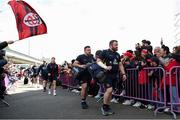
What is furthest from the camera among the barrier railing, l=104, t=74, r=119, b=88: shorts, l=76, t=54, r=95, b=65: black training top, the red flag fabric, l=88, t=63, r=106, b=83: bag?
l=76, t=54, r=95, b=65: black training top

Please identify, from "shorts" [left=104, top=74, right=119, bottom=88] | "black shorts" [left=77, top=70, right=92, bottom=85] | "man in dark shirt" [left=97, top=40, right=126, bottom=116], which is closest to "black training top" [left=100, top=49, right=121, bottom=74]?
"man in dark shirt" [left=97, top=40, right=126, bottom=116]

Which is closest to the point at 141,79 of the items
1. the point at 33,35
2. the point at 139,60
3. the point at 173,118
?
the point at 139,60

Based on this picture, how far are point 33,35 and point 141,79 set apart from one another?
3.11m

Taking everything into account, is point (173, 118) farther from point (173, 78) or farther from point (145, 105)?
point (145, 105)

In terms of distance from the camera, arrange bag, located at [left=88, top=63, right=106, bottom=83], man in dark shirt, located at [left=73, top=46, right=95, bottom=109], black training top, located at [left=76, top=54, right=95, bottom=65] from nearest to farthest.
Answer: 1. bag, located at [left=88, top=63, right=106, bottom=83]
2. man in dark shirt, located at [left=73, top=46, right=95, bottom=109]
3. black training top, located at [left=76, top=54, right=95, bottom=65]

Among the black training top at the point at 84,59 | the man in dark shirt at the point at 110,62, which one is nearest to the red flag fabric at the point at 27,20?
the black training top at the point at 84,59

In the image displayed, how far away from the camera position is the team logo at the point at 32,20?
31.5ft

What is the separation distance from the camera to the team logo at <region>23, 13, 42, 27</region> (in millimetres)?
9602

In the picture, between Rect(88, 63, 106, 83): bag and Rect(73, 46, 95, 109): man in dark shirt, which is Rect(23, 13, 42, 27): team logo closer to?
Rect(73, 46, 95, 109): man in dark shirt

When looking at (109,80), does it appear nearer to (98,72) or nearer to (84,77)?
(98,72)

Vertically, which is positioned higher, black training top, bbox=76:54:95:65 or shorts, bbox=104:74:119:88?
black training top, bbox=76:54:95:65

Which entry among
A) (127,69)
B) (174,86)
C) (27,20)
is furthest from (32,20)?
(174,86)

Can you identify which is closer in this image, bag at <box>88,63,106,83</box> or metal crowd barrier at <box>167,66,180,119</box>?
metal crowd barrier at <box>167,66,180,119</box>

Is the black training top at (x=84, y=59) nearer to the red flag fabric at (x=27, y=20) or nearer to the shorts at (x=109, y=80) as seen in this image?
the red flag fabric at (x=27, y=20)
